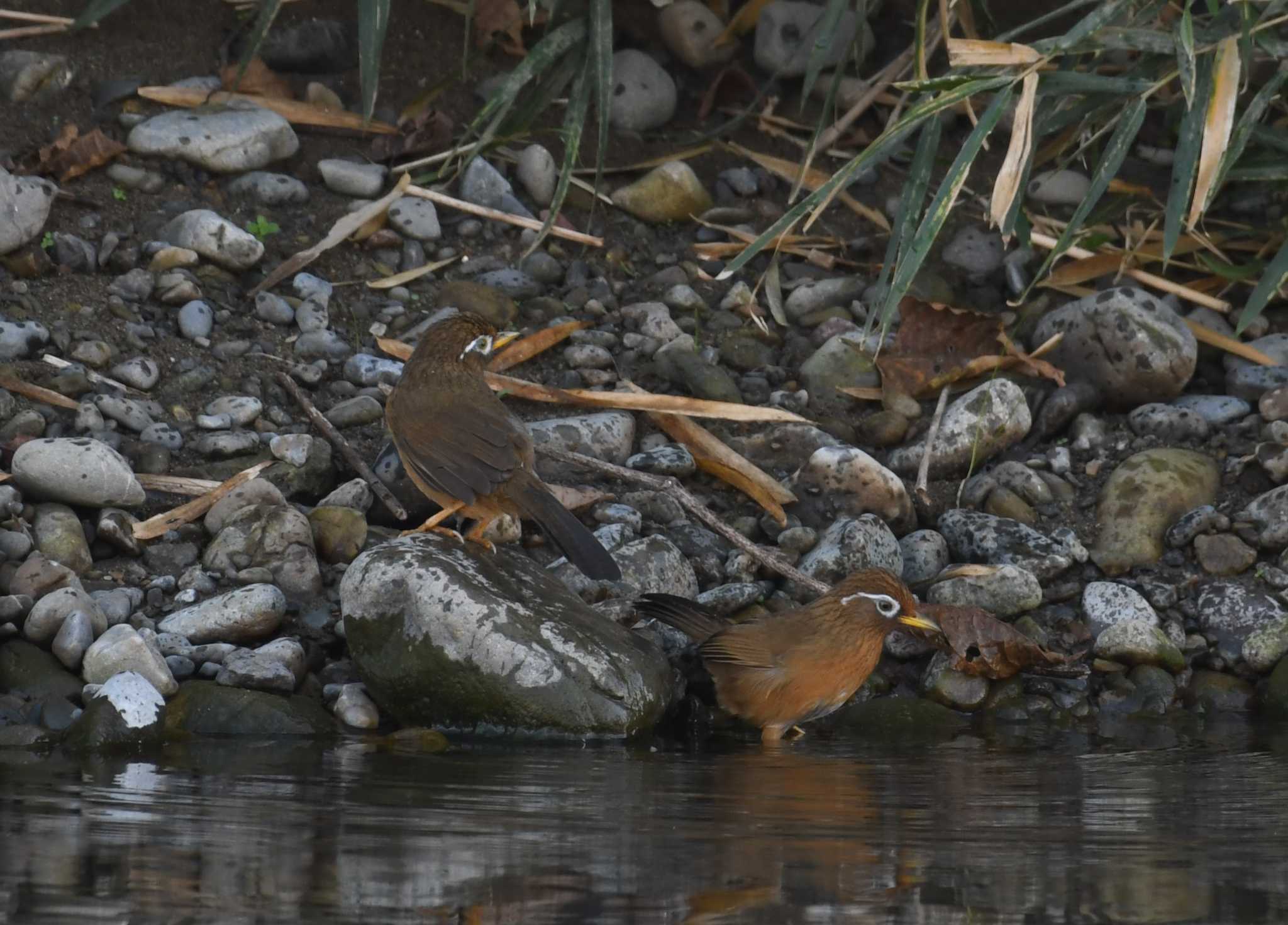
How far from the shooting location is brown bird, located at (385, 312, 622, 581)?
596cm

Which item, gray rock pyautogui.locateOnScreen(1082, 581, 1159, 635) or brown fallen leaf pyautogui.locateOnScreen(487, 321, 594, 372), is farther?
brown fallen leaf pyautogui.locateOnScreen(487, 321, 594, 372)

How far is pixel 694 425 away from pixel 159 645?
2.50 m

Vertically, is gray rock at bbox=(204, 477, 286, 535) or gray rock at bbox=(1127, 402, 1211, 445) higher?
gray rock at bbox=(1127, 402, 1211, 445)

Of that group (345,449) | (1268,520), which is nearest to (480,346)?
(345,449)

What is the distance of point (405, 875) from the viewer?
142 inches

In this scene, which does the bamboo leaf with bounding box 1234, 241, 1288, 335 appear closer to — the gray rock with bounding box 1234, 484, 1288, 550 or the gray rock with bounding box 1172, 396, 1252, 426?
the gray rock with bounding box 1172, 396, 1252, 426

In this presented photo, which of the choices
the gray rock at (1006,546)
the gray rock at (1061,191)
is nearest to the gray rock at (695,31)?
the gray rock at (1061,191)

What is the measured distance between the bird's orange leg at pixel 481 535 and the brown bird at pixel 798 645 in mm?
562

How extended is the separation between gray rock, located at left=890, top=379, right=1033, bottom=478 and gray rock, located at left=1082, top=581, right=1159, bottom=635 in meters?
0.86

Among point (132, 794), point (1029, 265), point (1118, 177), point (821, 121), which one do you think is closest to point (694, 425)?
point (821, 121)

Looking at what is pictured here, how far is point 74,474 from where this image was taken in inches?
245

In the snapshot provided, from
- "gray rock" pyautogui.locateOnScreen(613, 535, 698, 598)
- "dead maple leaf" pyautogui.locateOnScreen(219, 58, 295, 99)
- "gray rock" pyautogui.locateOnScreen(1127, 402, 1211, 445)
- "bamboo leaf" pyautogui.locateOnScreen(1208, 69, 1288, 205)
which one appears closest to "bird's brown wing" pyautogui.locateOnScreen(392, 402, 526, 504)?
"gray rock" pyautogui.locateOnScreen(613, 535, 698, 598)

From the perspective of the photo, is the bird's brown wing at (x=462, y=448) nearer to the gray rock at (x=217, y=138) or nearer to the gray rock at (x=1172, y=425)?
the gray rock at (x=217, y=138)

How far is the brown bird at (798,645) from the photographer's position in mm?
A: 5879
